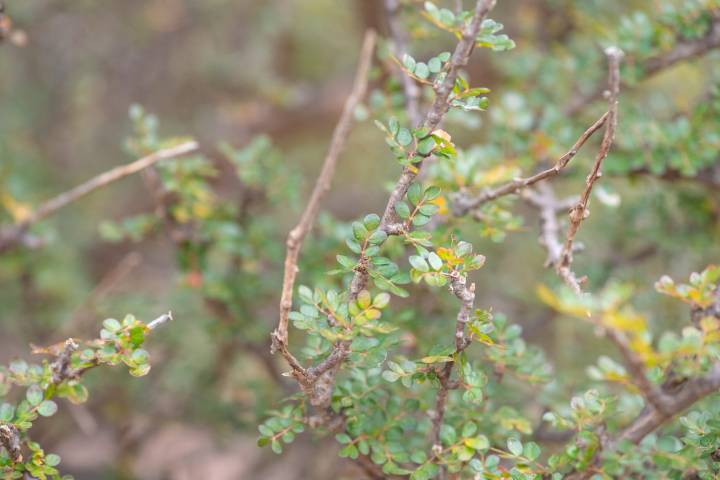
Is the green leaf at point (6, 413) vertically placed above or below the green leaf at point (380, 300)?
above

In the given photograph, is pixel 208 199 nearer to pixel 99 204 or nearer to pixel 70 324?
pixel 70 324

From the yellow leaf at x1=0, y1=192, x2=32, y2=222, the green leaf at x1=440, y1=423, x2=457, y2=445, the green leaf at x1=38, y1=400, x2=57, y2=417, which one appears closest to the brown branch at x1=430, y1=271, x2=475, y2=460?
the green leaf at x1=440, y1=423, x2=457, y2=445

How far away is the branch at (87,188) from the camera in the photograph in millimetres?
1229

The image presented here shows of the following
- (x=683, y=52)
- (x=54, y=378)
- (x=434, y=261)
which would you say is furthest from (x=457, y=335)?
(x=683, y=52)

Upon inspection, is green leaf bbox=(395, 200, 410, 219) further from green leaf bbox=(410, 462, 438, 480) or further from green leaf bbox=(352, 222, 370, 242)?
green leaf bbox=(410, 462, 438, 480)

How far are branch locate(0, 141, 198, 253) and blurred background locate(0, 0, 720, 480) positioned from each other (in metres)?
0.10

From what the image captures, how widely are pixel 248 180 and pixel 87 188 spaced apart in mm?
305

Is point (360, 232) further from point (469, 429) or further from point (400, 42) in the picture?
point (400, 42)

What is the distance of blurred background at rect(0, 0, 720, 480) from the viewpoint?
4.70 feet

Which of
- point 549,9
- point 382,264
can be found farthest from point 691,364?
point 549,9

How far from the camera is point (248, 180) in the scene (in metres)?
1.42

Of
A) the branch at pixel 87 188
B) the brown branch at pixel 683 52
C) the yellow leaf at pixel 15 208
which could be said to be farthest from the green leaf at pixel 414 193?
the yellow leaf at pixel 15 208

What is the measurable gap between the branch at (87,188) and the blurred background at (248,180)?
0.10 m

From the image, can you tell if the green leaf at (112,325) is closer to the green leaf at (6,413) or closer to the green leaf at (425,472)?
the green leaf at (6,413)
